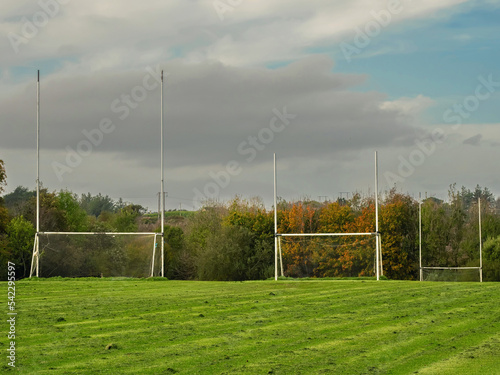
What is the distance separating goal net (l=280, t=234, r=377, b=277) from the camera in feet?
96.2

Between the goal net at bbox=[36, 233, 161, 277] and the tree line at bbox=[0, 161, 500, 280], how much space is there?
0.05 meters

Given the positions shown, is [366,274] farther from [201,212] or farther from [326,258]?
[201,212]

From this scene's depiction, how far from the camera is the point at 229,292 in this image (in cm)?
1861

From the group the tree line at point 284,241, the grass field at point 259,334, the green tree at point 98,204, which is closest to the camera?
the grass field at point 259,334

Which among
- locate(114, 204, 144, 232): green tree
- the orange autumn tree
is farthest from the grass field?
locate(114, 204, 144, 232): green tree

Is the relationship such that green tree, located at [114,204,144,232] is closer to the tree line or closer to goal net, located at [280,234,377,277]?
the tree line

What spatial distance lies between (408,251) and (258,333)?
35.7 metres

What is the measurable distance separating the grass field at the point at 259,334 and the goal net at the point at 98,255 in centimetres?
1082

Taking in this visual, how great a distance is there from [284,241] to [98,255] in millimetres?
8668

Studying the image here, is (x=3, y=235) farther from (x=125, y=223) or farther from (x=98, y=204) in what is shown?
(x=98, y=204)

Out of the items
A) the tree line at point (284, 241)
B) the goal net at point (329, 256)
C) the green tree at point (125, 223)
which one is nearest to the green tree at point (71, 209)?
the tree line at point (284, 241)

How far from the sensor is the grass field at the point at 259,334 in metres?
8.27

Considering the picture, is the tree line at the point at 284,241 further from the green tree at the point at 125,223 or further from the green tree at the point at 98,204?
the green tree at the point at 98,204

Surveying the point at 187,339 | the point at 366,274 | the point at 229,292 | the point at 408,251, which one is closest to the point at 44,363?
the point at 187,339
